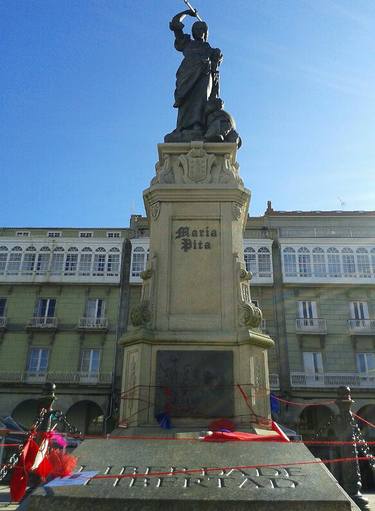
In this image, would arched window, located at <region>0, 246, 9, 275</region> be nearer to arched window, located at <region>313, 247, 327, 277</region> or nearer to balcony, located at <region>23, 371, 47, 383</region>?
balcony, located at <region>23, 371, 47, 383</region>

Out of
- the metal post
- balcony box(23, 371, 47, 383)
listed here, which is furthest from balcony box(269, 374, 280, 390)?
the metal post

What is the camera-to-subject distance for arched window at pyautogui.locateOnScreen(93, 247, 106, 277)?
111ft

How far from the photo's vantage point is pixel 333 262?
33.2 meters

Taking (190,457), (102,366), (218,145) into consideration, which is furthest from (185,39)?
(102,366)

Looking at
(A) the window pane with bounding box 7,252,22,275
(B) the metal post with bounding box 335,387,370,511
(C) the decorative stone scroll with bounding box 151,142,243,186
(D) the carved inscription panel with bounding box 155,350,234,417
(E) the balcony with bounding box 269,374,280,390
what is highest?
(A) the window pane with bounding box 7,252,22,275

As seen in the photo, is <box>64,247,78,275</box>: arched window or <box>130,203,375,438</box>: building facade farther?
<box>64,247,78,275</box>: arched window

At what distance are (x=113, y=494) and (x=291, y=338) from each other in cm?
2901

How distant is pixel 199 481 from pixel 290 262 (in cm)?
3081

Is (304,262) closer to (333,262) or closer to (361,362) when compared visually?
(333,262)

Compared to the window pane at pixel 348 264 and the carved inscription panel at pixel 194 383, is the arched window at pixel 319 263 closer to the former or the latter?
the window pane at pixel 348 264

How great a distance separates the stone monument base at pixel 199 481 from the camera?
11.3 ft

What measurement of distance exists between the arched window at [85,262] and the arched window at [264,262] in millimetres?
12778

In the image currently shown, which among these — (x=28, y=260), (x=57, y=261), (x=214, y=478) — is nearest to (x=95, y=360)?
(x=57, y=261)

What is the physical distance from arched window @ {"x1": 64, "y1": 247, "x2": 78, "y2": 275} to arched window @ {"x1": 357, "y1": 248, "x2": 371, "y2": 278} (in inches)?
828
